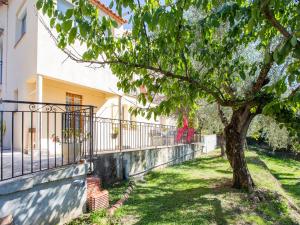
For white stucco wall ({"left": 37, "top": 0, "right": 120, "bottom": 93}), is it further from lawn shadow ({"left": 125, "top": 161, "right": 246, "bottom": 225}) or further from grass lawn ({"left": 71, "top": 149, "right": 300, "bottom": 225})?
lawn shadow ({"left": 125, "top": 161, "right": 246, "bottom": 225})

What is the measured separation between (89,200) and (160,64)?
12.2 feet

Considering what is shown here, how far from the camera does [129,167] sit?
1104 cm

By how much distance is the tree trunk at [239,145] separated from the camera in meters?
10.1

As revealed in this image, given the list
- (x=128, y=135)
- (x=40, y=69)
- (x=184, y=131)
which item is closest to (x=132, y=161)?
(x=128, y=135)

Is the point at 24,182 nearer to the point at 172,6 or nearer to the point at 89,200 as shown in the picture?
the point at 89,200

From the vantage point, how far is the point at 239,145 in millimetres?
10211

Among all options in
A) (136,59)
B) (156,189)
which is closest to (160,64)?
(136,59)

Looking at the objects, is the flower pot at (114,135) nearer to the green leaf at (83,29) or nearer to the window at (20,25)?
the window at (20,25)

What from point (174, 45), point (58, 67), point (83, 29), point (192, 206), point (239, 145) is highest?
point (58, 67)

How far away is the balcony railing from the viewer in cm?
639

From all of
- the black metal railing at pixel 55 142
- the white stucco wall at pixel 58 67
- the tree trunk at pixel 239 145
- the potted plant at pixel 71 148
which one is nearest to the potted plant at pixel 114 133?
the white stucco wall at pixel 58 67

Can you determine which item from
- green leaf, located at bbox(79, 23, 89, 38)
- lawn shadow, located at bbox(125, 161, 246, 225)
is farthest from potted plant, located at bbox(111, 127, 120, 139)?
green leaf, located at bbox(79, 23, 89, 38)

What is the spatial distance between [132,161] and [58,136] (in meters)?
3.10

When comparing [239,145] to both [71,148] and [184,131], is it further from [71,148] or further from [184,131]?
[184,131]
